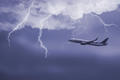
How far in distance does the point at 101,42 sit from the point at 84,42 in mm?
9588

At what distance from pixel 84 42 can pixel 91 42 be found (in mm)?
3624

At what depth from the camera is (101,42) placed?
288 feet

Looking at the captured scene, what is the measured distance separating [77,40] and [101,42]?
9.86 metres

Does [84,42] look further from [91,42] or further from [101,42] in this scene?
[101,42]

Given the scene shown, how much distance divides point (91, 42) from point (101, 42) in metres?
5.97

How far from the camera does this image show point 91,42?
275 ft

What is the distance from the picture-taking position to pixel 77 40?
288 feet

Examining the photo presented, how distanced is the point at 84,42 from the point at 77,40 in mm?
6260

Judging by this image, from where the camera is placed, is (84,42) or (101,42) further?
(101,42)

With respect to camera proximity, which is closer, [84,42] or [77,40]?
[84,42]

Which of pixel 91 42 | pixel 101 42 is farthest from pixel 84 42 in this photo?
pixel 101 42
